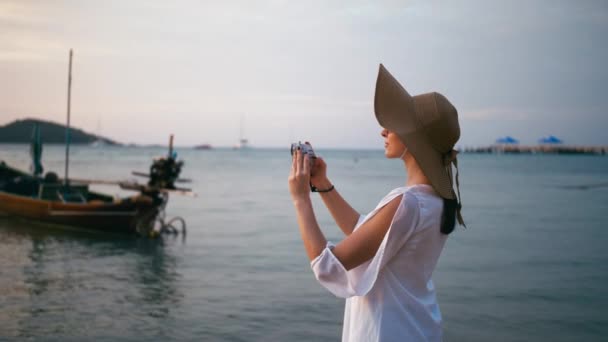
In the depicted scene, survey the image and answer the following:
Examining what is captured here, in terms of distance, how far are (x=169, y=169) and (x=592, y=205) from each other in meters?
21.4

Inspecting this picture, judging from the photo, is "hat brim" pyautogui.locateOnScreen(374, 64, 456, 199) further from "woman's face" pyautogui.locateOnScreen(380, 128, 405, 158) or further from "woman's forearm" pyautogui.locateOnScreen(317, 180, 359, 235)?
"woman's forearm" pyautogui.locateOnScreen(317, 180, 359, 235)

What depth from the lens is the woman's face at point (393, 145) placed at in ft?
6.23

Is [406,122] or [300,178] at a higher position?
[406,122]

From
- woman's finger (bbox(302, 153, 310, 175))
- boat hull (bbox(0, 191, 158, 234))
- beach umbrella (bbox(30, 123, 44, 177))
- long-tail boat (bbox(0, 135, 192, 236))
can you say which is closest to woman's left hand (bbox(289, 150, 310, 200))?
woman's finger (bbox(302, 153, 310, 175))

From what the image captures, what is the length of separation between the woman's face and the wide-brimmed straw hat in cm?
3

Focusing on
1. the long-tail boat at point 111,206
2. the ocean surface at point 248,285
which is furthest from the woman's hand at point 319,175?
the long-tail boat at point 111,206

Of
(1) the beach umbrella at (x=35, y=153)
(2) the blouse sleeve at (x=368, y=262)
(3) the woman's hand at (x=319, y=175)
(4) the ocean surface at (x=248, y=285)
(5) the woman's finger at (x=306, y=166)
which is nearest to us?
(2) the blouse sleeve at (x=368, y=262)

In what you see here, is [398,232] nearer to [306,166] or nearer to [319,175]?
[306,166]

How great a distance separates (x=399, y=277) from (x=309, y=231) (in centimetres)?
35

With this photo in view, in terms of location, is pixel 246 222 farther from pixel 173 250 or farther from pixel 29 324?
pixel 29 324

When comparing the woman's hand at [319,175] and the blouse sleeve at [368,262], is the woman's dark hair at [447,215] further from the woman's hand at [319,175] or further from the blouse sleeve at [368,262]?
the woman's hand at [319,175]

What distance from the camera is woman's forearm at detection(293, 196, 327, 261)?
5.72 ft

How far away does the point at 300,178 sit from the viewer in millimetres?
1811

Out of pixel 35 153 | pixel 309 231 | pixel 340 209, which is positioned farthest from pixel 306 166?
pixel 35 153
